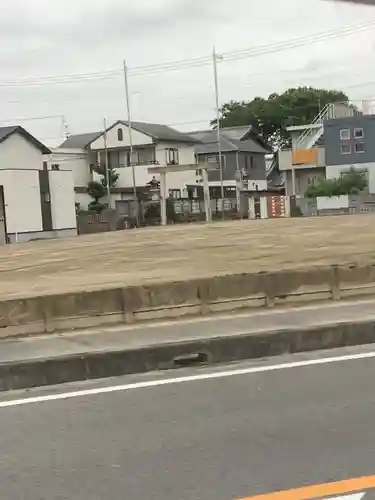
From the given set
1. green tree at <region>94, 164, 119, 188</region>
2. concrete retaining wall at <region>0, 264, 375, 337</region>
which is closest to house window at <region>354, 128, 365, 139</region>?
green tree at <region>94, 164, 119, 188</region>

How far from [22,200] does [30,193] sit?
709 millimetres

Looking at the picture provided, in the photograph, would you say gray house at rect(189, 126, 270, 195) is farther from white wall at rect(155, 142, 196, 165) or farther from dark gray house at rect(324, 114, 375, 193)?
dark gray house at rect(324, 114, 375, 193)

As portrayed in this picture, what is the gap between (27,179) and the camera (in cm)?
3881

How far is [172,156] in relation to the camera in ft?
178

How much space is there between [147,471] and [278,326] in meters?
4.58

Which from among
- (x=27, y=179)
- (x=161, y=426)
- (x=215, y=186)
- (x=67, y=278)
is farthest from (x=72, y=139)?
(x=161, y=426)

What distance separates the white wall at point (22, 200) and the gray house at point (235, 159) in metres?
21.0

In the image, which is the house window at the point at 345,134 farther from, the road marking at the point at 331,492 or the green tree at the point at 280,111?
the road marking at the point at 331,492

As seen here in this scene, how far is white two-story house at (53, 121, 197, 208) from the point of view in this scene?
173 feet

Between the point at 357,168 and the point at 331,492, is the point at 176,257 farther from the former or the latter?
the point at 357,168

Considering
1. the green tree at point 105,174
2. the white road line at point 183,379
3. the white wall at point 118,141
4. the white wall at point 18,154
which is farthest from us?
the white wall at point 118,141

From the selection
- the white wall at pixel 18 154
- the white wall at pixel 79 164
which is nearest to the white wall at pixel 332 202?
the white wall at pixel 18 154

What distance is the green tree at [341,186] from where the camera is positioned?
46.9m

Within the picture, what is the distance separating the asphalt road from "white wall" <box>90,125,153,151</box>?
1855 inches
